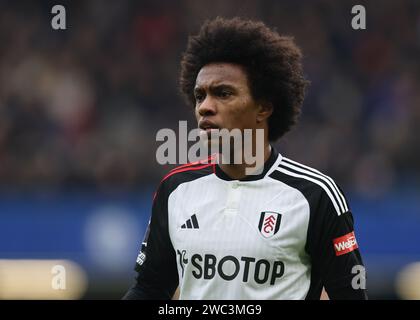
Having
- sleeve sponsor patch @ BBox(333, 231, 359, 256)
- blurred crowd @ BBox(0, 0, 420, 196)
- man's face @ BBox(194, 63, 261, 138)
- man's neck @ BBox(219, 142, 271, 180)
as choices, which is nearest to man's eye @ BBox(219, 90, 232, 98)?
man's face @ BBox(194, 63, 261, 138)

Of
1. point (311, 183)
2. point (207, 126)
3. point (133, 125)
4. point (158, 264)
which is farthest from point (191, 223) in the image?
point (133, 125)

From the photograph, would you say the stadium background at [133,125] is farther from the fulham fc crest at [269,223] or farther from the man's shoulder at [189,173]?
the fulham fc crest at [269,223]

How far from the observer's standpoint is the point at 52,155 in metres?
10.2

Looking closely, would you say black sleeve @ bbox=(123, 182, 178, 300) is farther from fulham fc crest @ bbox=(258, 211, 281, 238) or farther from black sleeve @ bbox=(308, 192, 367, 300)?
black sleeve @ bbox=(308, 192, 367, 300)

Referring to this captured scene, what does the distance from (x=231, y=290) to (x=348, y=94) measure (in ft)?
25.1

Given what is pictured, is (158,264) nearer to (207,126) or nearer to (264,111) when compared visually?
(207,126)

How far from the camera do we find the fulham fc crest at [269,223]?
3.89 metres

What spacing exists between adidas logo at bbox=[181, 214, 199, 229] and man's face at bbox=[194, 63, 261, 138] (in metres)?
0.44

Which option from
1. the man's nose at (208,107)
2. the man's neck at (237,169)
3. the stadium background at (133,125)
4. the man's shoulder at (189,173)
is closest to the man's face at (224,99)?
the man's nose at (208,107)

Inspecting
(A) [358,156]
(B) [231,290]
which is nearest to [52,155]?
(A) [358,156]
